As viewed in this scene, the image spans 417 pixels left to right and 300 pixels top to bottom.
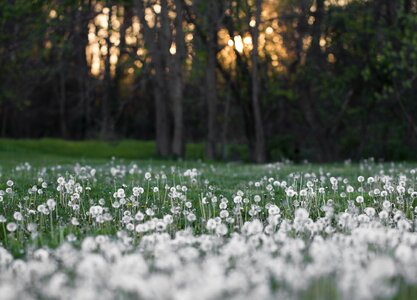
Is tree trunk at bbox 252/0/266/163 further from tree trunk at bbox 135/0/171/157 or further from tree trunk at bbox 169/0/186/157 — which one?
tree trunk at bbox 135/0/171/157

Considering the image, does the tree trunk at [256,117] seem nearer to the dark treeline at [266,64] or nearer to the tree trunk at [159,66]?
the dark treeline at [266,64]

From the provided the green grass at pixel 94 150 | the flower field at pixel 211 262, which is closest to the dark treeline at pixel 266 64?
the green grass at pixel 94 150

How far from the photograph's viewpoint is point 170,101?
36312 millimetres

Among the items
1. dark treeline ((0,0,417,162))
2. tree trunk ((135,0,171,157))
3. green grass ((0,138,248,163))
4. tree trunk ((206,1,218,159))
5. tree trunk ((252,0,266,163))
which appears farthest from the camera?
green grass ((0,138,248,163))

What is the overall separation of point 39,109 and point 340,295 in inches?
2136

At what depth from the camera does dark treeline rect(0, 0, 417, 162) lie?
31141 millimetres

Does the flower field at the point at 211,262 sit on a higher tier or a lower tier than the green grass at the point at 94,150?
lower

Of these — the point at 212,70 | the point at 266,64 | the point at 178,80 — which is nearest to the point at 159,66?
the point at 178,80

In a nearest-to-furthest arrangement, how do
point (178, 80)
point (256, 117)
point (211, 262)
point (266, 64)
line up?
point (211, 262) < point (256, 117) < point (178, 80) < point (266, 64)

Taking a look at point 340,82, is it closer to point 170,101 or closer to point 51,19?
point 170,101

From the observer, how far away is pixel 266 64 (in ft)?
116

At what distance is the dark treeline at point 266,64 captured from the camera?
3114 cm

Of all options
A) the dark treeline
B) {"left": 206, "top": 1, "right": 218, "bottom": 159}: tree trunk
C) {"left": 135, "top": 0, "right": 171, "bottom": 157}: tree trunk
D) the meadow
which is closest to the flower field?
the meadow

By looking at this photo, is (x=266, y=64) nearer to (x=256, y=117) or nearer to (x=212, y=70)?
(x=212, y=70)
